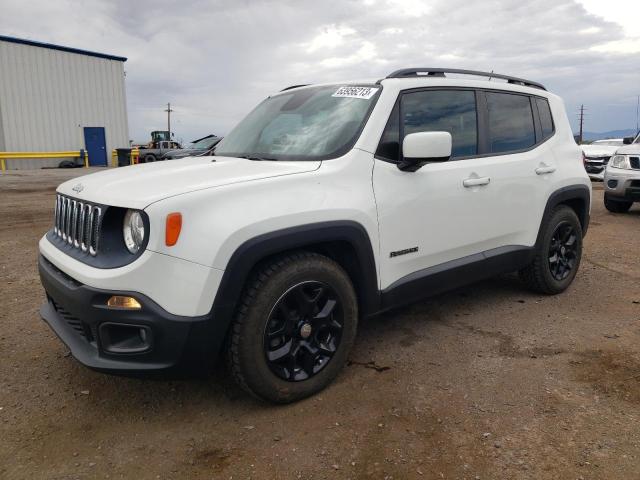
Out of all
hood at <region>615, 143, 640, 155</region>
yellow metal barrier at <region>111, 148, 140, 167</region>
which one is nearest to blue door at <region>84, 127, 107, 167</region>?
yellow metal barrier at <region>111, 148, 140, 167</region>

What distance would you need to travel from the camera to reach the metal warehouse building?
83.9 ft

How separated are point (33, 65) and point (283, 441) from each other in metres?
29.6

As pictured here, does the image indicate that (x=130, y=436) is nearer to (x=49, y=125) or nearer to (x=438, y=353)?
(x=438, y=353)

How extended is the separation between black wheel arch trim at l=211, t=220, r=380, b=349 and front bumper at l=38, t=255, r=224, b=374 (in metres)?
0.11

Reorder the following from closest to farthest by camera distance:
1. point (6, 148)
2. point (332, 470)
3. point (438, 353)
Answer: point (332, 470) < point (438, 353) < point (6, 148)

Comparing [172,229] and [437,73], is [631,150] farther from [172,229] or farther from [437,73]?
[172,229]

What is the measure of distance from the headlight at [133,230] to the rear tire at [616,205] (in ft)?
30.7

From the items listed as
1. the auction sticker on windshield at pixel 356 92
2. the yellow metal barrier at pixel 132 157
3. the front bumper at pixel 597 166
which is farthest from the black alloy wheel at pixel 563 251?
the yellow metal barrier at pixel 132 157

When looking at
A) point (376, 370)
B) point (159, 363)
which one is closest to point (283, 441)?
point (159, 363)

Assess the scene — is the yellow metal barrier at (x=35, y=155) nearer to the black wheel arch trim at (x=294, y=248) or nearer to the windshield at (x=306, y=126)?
the windshield at (x=306, y=126)

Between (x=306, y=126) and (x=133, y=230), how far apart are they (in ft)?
4.58

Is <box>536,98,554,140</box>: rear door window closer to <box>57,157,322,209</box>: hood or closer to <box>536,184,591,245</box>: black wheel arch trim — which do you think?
<box>536,184,591,245</box>: black wheel arch trim

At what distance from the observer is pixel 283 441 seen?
7.95 feet

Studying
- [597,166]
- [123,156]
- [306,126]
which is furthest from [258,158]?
[123,156]
